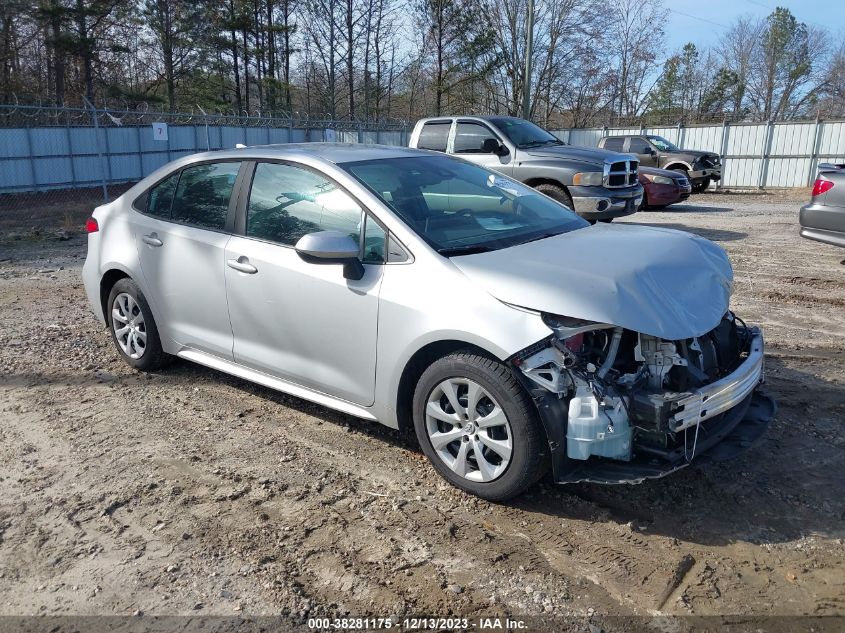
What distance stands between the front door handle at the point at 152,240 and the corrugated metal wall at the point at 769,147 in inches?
929

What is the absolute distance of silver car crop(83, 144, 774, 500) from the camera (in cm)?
318

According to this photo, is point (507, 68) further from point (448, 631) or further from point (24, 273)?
point (448, 631)

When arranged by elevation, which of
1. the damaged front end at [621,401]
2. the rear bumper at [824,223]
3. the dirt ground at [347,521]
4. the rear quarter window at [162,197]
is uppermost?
the rear quarter window at [162,197]

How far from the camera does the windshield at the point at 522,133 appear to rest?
1141 centimetres

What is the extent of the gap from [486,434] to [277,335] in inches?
60.0

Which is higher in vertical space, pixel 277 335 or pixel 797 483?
pixel 277 335

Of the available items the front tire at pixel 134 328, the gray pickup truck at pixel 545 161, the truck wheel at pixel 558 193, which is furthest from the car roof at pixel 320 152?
the truck wheel at pixel 558 193

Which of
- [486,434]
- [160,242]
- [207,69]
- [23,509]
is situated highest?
[207,69]

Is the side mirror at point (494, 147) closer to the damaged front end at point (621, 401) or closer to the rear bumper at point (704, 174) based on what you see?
the damaged front end at point (621, 401)

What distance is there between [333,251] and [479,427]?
3.87 feet

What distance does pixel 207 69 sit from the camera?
123 feet

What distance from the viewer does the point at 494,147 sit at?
1126cm

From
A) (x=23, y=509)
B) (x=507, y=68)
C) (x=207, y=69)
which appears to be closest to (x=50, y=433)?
(x=23, y=509)

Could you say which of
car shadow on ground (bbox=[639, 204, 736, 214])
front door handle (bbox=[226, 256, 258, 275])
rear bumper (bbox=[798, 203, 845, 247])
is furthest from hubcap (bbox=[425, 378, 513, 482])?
car shadow on ground (bbox=[639, 204, 736, 214])
